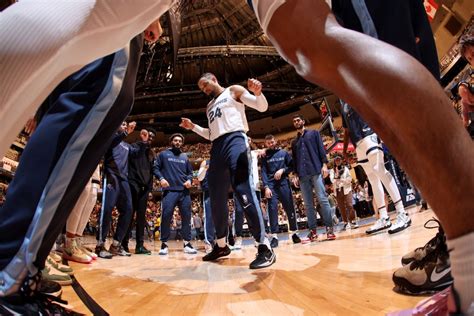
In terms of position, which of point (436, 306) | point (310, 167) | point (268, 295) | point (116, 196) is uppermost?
point (310, 167)

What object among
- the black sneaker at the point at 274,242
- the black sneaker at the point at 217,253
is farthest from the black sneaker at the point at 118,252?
the black sneaker at the point at 274,242

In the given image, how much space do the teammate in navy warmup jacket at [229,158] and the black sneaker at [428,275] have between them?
66.4 inches

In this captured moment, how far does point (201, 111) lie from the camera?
825 inches

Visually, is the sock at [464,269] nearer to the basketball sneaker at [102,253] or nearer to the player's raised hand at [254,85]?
the player's raised hand at [254,85]

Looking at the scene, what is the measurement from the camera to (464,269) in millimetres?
417

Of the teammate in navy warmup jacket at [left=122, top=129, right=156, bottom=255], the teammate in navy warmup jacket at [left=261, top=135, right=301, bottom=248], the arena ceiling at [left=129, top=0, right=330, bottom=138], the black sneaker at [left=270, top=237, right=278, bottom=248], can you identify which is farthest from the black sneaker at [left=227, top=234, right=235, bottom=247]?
the arena ceiling at [left=129, top=0, right=330, bottom=138]

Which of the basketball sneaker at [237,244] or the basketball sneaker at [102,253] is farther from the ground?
the basketball sneaker at [102,253]

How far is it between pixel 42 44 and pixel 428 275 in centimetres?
108

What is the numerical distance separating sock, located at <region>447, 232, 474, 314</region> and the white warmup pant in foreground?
0.74 meters

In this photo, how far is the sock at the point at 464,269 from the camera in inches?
16.0

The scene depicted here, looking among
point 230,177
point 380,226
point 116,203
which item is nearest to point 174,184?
point 116,203

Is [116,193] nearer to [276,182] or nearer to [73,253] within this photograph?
[73,253]

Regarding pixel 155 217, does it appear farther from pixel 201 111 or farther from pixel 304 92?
pixel 304 92

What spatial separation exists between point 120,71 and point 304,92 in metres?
21.0
